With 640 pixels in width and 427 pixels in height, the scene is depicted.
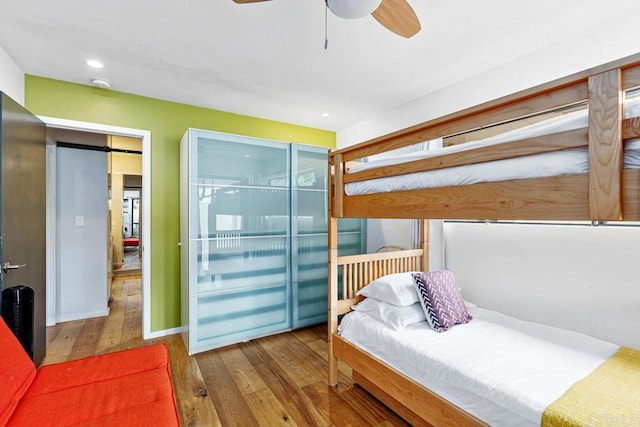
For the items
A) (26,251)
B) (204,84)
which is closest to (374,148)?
(204,84)

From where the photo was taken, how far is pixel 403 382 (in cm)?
170

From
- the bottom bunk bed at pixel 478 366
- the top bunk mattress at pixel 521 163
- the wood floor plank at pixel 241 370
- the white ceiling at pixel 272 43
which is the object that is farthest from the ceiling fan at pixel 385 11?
the wood floor plank at pixel 241 370

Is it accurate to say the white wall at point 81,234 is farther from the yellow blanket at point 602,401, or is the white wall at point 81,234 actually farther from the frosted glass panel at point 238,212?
the yellow blanket at point 602,401

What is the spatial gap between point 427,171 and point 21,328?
9.57 feet

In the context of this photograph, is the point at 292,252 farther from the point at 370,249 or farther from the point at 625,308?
the point at 625,308

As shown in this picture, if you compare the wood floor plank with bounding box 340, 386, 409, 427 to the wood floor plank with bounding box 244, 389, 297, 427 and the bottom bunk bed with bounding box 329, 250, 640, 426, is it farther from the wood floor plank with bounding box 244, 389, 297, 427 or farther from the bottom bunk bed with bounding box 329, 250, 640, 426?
the wood floor plank with bounding box 244, 389, 297, 427

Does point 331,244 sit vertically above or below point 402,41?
below

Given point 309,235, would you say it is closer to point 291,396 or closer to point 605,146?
point 291,396

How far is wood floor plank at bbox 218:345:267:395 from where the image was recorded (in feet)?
7.42

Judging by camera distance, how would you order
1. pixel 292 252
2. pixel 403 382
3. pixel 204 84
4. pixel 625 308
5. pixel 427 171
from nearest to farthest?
Result: pixel 427 171, pixel 403 382, pixel 625 308, pixel 204 84, pixel 292 252

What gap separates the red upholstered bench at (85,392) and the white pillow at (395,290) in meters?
1.43

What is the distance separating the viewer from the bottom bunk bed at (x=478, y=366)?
1222mm

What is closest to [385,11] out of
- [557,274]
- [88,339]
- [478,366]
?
[478,366]

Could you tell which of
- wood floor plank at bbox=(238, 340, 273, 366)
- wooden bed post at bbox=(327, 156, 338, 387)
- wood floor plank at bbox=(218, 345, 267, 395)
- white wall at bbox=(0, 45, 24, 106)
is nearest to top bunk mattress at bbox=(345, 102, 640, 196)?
wooden bed post at bbox=(327, 156, 338, 387)
